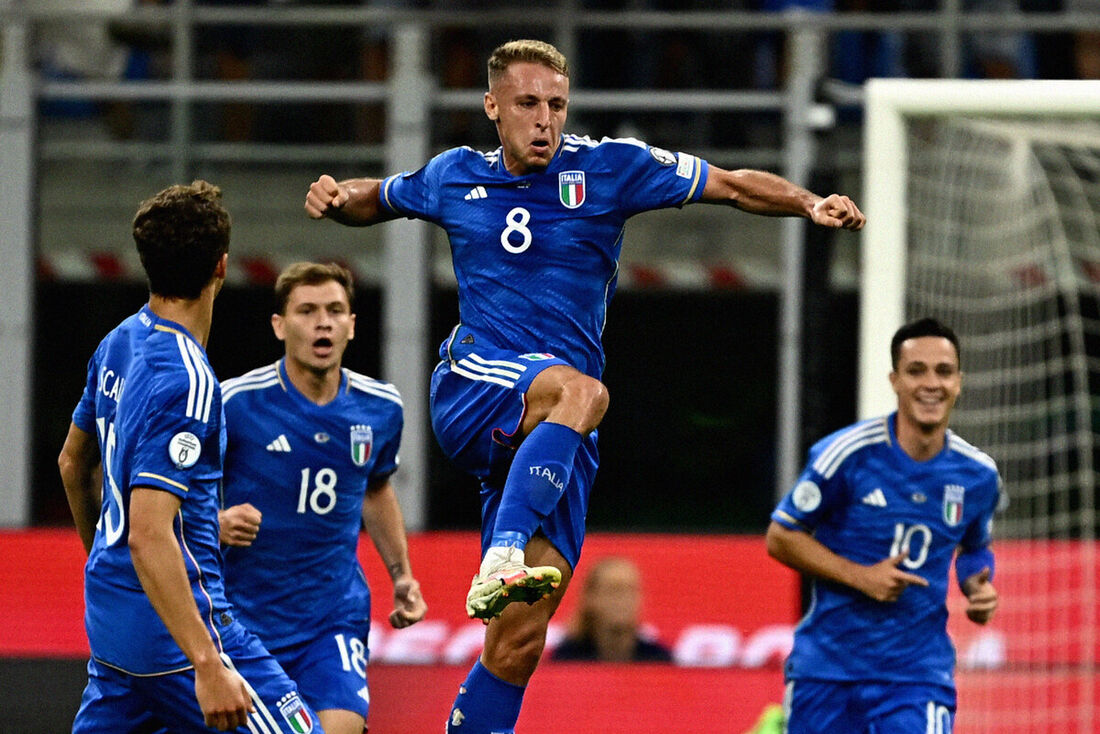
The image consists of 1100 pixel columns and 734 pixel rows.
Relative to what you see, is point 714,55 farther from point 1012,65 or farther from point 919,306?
point 919,306

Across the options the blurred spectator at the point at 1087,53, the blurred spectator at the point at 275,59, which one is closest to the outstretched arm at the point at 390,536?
the blurred spectator at the point at 275,59

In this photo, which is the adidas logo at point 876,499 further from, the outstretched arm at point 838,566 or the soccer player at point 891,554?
the outstretched arm at point 838,566

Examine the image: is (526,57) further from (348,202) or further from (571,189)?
(348,202)

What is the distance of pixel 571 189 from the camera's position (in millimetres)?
4820

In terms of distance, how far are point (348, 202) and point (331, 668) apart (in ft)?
5.68

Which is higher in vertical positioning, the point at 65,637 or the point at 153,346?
the point at 153,346

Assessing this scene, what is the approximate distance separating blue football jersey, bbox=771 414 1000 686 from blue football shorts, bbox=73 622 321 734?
236cm

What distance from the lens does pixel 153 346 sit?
4258mm

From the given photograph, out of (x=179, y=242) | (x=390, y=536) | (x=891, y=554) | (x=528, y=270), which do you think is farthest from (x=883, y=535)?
(x=179, y=242)

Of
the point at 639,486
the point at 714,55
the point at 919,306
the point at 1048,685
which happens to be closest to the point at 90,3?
the point at 714,55

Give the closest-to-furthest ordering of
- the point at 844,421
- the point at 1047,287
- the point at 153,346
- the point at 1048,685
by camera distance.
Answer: the point at 153,346, the point at 1048,685, the point at 1047,287, the point at 844,421

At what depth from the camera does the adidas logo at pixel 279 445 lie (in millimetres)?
5914

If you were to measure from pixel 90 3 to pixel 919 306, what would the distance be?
23.7 ft

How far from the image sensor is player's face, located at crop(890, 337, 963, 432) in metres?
6.06
